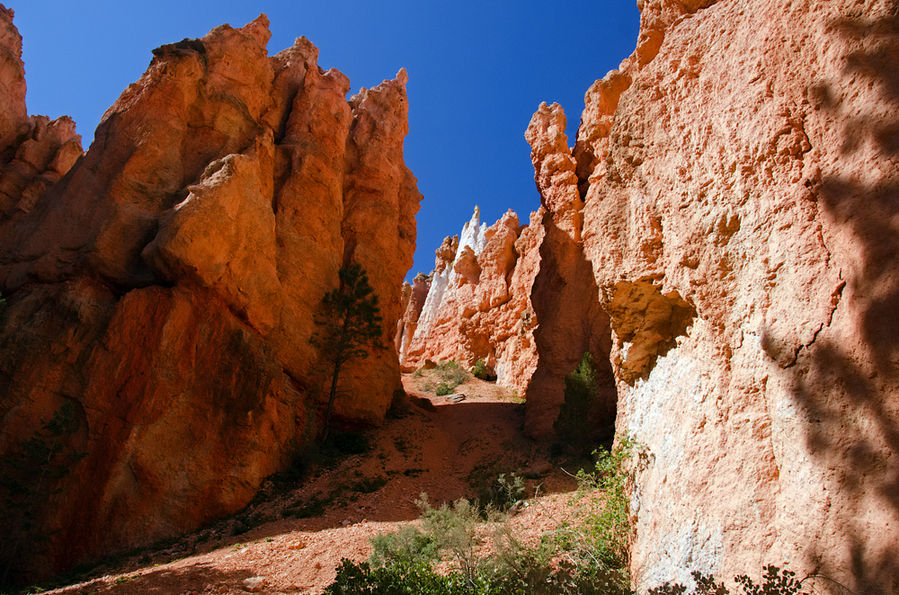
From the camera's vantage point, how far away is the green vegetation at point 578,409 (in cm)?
1449

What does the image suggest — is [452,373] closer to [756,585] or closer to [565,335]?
[565,335]

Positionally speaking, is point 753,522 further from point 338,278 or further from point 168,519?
point 338,278

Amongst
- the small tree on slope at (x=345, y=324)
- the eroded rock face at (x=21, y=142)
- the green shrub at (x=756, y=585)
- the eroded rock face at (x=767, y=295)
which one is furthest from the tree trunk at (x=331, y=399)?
the eroded rock face at (x=21, y=142)

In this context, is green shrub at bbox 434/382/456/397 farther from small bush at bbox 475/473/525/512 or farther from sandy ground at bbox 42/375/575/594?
small bush at bbox 475/473/525/512

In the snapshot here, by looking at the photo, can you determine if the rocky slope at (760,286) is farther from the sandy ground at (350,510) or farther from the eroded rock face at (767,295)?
the sandy ground at (350,510)

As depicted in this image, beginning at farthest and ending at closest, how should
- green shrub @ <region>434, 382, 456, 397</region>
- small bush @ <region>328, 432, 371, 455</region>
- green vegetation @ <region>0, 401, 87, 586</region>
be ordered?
green shrub @ <region>434, 382, 456, 397</region>, small bush @ <region>328, 432, 371, 455</region>, green vegetation @ <region>0, 401, 87, 586</region>

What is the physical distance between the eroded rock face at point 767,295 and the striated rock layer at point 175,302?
35.3 feet

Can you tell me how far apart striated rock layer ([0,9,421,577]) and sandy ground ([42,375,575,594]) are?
1.26 metres

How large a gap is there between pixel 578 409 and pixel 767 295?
11080mm

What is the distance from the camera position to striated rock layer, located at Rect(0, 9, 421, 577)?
1097 centimetres

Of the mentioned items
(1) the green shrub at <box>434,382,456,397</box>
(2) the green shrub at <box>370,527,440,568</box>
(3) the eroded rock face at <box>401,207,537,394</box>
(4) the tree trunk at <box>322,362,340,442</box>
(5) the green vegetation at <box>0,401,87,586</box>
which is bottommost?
(2) the green shrub at <box>370,527,440,568</box>

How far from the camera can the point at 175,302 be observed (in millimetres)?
12922

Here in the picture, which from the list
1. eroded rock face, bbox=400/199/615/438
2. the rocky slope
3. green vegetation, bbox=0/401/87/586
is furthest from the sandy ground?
the rocky slope

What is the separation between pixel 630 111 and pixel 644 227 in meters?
2.16
